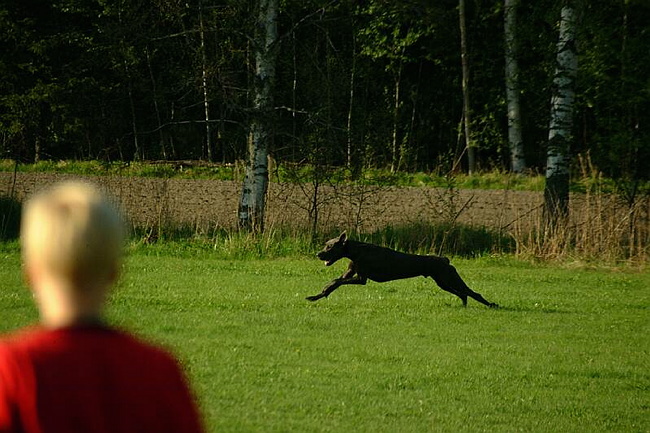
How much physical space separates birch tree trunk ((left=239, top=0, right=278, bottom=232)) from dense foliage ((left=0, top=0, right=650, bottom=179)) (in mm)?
291

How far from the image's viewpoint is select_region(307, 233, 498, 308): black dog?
42.8 feet

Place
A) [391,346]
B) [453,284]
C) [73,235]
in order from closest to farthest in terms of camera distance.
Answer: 1. [73,235]
2. [391,346]
3. [453,284]

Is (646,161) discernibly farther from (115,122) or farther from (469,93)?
(469,93)

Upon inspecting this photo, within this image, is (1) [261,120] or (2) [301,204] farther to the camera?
(2) [301,204]

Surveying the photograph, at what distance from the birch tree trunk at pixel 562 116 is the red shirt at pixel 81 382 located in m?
18.1

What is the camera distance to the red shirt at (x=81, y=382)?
2.43m

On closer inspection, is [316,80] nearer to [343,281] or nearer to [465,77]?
[343,281]

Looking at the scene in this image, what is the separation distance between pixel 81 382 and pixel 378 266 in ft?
35.0

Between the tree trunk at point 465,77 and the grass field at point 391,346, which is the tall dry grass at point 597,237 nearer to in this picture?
the grass field at point 391,346

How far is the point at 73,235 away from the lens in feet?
7.86

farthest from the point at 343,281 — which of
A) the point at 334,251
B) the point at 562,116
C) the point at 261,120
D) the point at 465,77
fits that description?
the point at 465,77

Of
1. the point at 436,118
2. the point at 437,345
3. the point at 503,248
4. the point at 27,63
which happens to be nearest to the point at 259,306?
Result: the point at 437,345

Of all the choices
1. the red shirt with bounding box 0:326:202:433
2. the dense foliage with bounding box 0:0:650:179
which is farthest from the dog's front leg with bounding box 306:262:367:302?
the red shirt with bounding box 0:326:202:433

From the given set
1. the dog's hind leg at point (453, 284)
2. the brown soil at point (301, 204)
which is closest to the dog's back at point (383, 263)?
the dog's hind leg at point (453, 284)
